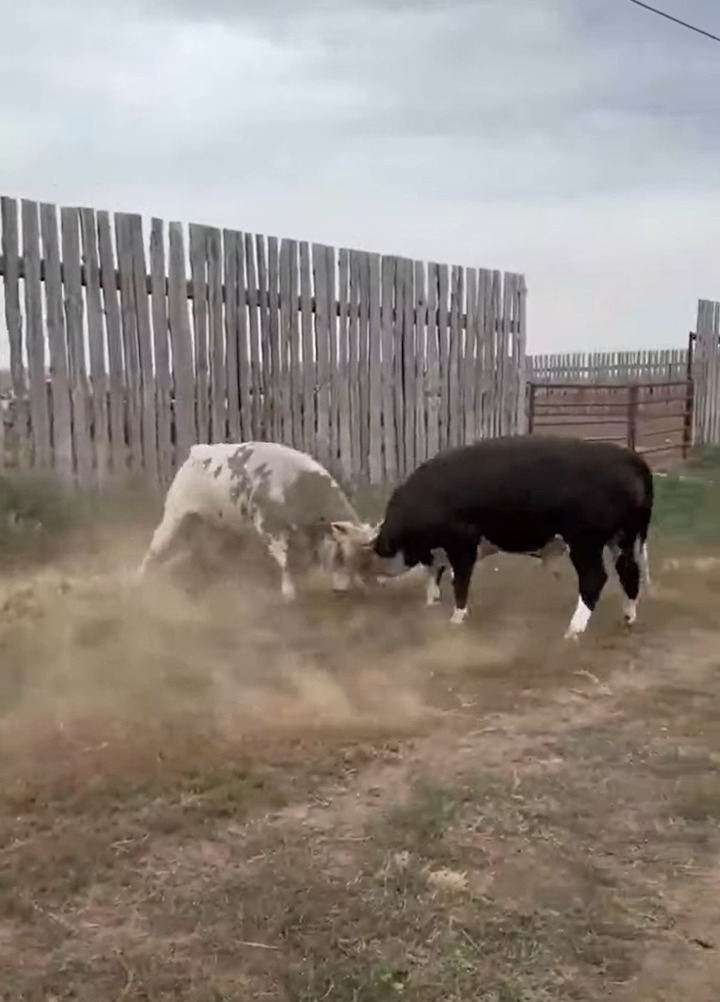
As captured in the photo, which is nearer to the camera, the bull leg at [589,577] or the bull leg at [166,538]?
the bull leg at [589,577]

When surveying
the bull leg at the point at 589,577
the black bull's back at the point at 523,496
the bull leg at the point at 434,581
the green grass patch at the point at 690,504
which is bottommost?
the green grass patch at the point at 690,504

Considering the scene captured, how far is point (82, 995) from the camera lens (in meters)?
3.06

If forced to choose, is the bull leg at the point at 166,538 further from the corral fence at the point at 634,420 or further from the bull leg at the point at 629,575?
the corral fence at the point at 634,420

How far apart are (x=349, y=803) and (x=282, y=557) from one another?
397 centimetres

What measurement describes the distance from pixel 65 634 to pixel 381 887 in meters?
3.55

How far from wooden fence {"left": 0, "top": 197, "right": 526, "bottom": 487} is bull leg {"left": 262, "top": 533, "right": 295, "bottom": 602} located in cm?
147

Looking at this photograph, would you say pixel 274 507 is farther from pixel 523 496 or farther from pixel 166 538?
pixel 523 496

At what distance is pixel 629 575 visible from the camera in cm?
754

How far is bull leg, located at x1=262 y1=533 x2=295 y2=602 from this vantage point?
8.16 m

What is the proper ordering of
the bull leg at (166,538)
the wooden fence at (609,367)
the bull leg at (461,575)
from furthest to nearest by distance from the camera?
1. the wooden fence at (609,367)
2. the bull leg at (166,538)
3. the bull leg at (461,575)

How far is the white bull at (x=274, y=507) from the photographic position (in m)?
8.25

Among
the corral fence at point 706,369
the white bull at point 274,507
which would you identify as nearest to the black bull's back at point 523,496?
the white bull at point 274,507

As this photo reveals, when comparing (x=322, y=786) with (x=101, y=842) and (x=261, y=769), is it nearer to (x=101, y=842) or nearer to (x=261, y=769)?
(x=261, y=769)

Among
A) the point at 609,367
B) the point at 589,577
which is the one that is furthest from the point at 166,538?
the point at 609,367
